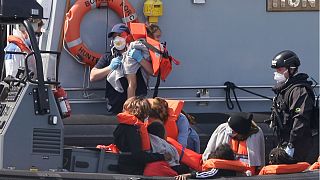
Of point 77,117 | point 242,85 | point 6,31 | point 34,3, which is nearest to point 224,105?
point 242,85

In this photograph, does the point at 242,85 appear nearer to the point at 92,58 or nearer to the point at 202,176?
the point at 92,58

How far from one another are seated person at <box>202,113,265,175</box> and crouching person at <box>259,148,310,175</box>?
27 cm

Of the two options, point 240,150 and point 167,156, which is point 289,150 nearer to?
point 240,150

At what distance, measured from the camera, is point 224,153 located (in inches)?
257

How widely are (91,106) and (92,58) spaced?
497mm

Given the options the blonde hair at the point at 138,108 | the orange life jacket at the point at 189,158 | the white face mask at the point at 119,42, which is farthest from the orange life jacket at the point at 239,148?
the white face mask at the point at 119,42

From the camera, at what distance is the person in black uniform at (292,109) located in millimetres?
7000

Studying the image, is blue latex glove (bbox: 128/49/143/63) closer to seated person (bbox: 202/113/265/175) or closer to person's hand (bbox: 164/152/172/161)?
seated person (bbox: 202/113/265/175)

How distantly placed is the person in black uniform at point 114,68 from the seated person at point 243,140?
161 centimetres

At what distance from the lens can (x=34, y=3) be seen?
6555 mm

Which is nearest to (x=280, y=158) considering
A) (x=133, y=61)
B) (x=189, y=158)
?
(x=189, y=158)

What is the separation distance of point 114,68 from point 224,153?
2.15m

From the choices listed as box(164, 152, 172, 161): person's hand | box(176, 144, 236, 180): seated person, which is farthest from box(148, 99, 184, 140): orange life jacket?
box(176, 144, 236, 180): seated person

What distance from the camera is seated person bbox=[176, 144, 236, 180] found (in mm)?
6332
